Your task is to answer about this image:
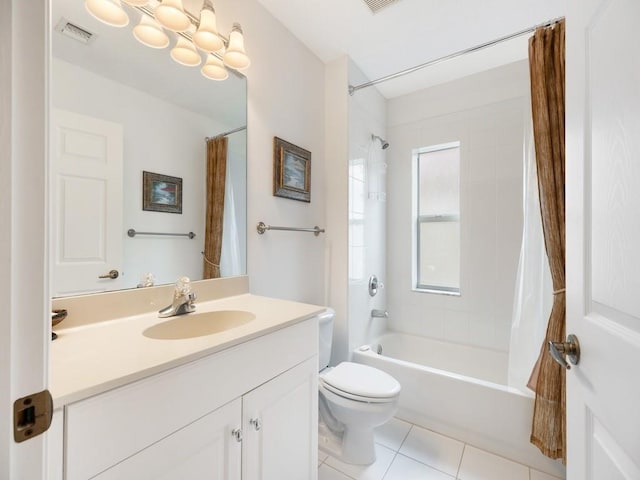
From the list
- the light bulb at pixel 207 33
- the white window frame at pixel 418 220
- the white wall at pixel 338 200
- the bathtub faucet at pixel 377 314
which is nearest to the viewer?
the light bulb at pixel 207 33

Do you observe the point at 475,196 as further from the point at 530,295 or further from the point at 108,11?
the point at 108,11

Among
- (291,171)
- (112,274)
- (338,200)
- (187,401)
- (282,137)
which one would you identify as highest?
(282,137)

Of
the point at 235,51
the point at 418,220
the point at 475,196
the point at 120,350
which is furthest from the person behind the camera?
the point at 418,220

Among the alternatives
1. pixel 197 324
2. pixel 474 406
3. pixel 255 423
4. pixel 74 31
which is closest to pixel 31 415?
pixel 255 423

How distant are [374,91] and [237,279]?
77.7 inches

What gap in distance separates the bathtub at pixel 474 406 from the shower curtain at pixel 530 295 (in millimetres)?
143

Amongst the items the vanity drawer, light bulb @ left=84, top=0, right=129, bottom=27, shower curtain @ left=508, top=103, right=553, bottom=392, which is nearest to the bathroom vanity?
the vanity drawer

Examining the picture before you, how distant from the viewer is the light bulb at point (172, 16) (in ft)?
3.46

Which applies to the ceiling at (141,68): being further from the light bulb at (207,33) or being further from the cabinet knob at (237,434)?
the cabinet knob at (237,434)

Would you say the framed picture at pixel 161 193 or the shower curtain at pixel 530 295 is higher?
the framed picture at pixel 161 193

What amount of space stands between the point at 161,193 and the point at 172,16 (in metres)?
0.67

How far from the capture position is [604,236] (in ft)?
1.99

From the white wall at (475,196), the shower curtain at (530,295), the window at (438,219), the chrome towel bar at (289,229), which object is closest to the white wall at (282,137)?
the chrome towel bar at (289,229)

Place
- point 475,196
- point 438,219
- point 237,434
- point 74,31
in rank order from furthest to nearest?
1. point 438,219
2. point 475,196
3. point 74,31
4. point 237,434
